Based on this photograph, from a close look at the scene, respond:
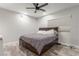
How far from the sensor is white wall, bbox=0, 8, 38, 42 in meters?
1.96

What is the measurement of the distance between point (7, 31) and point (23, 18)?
675 millimetres

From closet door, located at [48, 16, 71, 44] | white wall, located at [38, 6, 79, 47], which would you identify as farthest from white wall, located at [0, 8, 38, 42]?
white wall, located at [38, 6, 79, 47]

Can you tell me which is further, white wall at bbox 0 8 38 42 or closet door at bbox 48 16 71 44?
closet door at bbox 48 16 71 44

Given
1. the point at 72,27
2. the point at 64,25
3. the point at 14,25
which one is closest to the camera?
the point at 14,25

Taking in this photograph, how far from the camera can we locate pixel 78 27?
9.43 ft

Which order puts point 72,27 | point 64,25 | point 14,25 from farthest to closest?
point 72,27 → point 64,25 → point 14,25

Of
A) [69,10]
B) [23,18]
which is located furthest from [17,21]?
[69,10]

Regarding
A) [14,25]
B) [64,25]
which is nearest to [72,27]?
[64,25]

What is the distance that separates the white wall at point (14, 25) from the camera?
6.44 feet

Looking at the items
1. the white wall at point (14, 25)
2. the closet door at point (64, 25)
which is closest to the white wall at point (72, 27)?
the closet door at point (64, 25)

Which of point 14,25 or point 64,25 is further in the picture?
point 64,25

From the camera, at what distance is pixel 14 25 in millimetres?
2059

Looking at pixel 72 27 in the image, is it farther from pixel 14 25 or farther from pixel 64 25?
pixel 14 25

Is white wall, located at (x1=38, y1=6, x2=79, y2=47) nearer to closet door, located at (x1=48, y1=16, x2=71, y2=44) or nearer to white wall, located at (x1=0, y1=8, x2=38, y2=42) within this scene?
closet door, located at (x1=48, y1=16, x2=71, y2=44)
